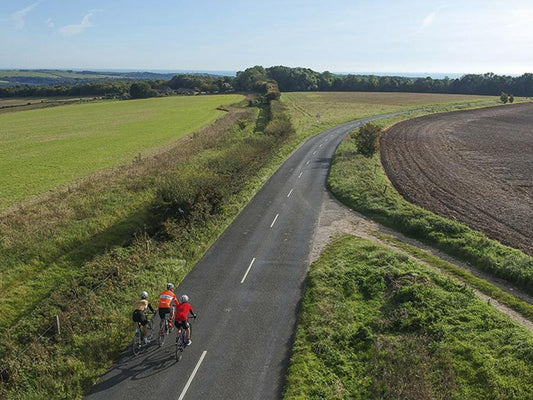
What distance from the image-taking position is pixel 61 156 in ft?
145

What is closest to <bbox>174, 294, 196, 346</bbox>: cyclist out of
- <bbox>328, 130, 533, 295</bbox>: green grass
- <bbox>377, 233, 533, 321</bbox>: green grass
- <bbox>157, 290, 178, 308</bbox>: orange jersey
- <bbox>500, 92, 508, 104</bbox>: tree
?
<bbox>157, 290, 178, 308</bbox>: orange jersey

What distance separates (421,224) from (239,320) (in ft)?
44.4

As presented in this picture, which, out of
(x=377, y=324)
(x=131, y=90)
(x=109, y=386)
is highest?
(x=131, y=90)

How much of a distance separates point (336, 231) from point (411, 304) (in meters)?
8.79

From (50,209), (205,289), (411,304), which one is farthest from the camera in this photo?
(50,209)

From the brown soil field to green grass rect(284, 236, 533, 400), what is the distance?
8.16 meters

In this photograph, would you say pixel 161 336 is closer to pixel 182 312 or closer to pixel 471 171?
pixel 182 312

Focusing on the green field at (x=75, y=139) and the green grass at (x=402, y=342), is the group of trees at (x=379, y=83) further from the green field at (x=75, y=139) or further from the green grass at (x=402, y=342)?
the green grass at (x=402, y=342)

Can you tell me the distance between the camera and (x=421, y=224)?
22.4 meters

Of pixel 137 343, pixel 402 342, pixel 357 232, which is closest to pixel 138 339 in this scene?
pixel 137 343

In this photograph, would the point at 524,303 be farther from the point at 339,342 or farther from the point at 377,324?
the point at 339,342

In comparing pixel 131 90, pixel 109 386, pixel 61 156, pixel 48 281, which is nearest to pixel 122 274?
pixel 48 281

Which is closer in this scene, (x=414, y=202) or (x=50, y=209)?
(x=50, y=209)

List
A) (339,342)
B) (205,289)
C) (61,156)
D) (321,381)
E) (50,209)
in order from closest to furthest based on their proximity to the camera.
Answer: (321,381)
(339,342)
(205,289)
(50,209)
(61,156)
